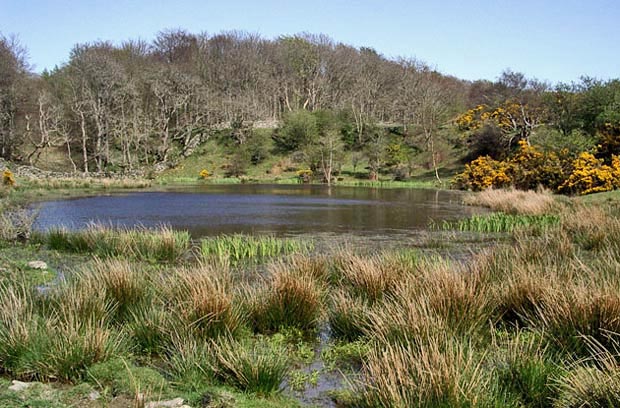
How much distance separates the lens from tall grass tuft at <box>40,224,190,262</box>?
12500mm

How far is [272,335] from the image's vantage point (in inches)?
277

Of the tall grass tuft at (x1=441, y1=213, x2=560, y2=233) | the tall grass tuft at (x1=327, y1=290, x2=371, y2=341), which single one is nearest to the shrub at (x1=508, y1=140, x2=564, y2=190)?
the tall grass tuft at (x1=441, y1=213, x2=560, y2=233)

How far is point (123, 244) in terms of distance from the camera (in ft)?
41.0

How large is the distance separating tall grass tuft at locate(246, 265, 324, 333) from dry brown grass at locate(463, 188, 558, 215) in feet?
50.5

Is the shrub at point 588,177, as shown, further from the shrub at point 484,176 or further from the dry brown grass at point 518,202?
the shrub at point 484,176

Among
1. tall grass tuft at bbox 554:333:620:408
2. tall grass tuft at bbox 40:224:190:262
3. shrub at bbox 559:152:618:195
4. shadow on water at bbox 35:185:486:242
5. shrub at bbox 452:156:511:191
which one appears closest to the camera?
tall grass tuft at bbox 554:333:620:408

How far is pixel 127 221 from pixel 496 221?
46.4 ft

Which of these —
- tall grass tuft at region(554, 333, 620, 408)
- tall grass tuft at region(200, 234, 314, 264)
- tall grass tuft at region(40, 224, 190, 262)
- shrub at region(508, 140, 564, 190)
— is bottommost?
tall grass tuft at region(200, 234, 314, 264)

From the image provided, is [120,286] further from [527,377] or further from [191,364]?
[527,377]

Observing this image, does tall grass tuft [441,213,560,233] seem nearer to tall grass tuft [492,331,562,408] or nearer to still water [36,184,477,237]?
still water [36,184,477,237]

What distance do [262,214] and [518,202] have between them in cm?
1151

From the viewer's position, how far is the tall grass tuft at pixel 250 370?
5.20 m

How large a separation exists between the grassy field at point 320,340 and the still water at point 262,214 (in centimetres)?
871

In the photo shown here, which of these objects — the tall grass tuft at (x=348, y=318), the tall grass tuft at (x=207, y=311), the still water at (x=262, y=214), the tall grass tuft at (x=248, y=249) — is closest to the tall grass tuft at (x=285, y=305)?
the tall grass tuft at (x=348, y=318)
